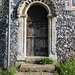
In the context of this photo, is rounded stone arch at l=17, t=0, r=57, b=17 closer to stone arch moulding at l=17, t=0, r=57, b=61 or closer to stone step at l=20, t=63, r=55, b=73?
stone arch moulding at l=17, t=0, r=57, b=61

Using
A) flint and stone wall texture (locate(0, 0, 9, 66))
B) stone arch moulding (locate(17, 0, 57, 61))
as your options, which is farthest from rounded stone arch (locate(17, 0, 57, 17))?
flint and stone wall texture (locate(0, 0, 9, 66))

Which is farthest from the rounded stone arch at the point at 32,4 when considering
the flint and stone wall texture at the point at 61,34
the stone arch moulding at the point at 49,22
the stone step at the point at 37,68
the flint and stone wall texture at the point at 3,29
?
the stone step at the point at 37,68

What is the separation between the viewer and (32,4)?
544 cm

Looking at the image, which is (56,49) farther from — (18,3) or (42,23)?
(18,3)

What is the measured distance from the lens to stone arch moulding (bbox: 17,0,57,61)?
17.2 ft

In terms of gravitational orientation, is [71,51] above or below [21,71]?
above

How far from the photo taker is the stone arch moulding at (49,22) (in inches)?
207

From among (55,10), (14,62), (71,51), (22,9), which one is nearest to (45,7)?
(55,10)

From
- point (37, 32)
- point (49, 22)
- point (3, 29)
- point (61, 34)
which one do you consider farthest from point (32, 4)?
point (61, 34)

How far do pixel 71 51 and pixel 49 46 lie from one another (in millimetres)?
1012

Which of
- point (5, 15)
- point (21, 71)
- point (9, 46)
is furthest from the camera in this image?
point (5, 15)

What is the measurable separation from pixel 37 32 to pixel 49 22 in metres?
0.75

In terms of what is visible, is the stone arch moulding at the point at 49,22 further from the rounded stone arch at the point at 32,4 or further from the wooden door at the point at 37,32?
the wooden door at the point at 37,32

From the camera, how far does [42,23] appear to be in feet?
18.4
